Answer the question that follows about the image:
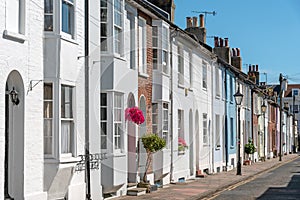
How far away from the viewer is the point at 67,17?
15500mm

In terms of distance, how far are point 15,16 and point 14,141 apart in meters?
2.75

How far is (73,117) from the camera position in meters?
15.6

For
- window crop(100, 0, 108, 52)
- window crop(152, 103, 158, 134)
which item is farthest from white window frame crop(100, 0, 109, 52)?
window crop(152, 103, 158, 134)

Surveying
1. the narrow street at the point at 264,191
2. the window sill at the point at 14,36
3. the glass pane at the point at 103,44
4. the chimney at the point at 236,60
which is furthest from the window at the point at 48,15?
the chimney at the point at 236,60

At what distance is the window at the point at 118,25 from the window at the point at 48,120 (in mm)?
4536

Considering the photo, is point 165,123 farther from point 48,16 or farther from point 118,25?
point 48,16

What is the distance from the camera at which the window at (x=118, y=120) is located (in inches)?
733

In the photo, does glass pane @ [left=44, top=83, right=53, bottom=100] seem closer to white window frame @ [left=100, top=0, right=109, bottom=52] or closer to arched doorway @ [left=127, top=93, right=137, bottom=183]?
white window frame @ [left=100, top=0, right=109, bottom=52]

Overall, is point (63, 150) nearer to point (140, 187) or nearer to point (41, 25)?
point (41, 25)

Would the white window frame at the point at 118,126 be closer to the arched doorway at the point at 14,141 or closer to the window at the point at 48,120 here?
the window at the point at 48,120

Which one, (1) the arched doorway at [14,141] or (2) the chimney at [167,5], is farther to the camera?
(2) the chimney at [167,5]

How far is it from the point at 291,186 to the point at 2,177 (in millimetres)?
16190

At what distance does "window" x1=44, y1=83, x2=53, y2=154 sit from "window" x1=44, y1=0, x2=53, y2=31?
1393 mm

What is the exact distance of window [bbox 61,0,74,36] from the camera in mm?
15232
